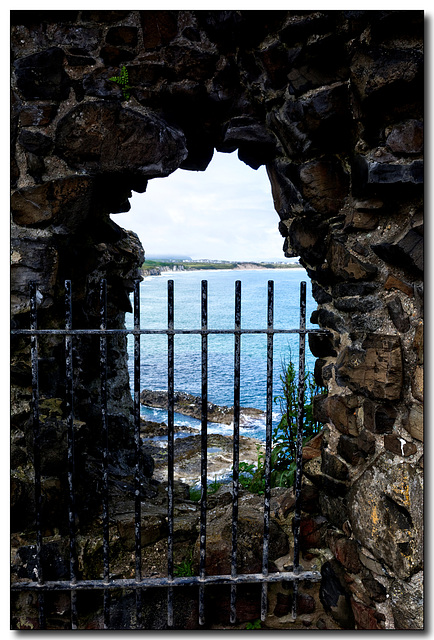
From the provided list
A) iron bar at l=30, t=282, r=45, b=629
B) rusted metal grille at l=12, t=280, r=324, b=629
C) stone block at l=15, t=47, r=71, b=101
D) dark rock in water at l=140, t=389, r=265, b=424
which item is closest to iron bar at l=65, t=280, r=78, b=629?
rusted metal grille at l=12, t=280, r=324, b=629

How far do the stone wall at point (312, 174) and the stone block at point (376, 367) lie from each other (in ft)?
0.03

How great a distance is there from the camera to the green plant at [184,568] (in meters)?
2.53

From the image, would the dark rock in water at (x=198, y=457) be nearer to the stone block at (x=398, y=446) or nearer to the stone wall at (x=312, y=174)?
the stone wall at (x=312, y=174)

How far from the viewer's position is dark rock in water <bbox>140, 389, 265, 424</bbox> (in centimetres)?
1096

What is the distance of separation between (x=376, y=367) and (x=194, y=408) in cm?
986

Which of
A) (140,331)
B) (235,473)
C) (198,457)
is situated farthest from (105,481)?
(198,457)

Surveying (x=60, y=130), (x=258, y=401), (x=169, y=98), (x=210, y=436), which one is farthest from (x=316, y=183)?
(x=258, y=401)

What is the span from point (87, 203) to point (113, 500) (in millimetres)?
1985

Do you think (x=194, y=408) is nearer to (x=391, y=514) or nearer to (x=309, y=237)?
(x=309, y=237)

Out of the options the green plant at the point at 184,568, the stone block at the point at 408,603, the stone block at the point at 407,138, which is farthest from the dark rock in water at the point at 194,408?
the stone block at the point at 407,138

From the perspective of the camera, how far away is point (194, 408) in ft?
38.4

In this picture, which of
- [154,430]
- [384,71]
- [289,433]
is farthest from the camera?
[154,430]

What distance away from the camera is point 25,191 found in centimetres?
253

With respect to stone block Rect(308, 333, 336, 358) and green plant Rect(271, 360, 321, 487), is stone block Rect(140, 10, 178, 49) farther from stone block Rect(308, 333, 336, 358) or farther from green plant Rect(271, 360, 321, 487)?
green plant Rect(271, 360, 321, 487)
